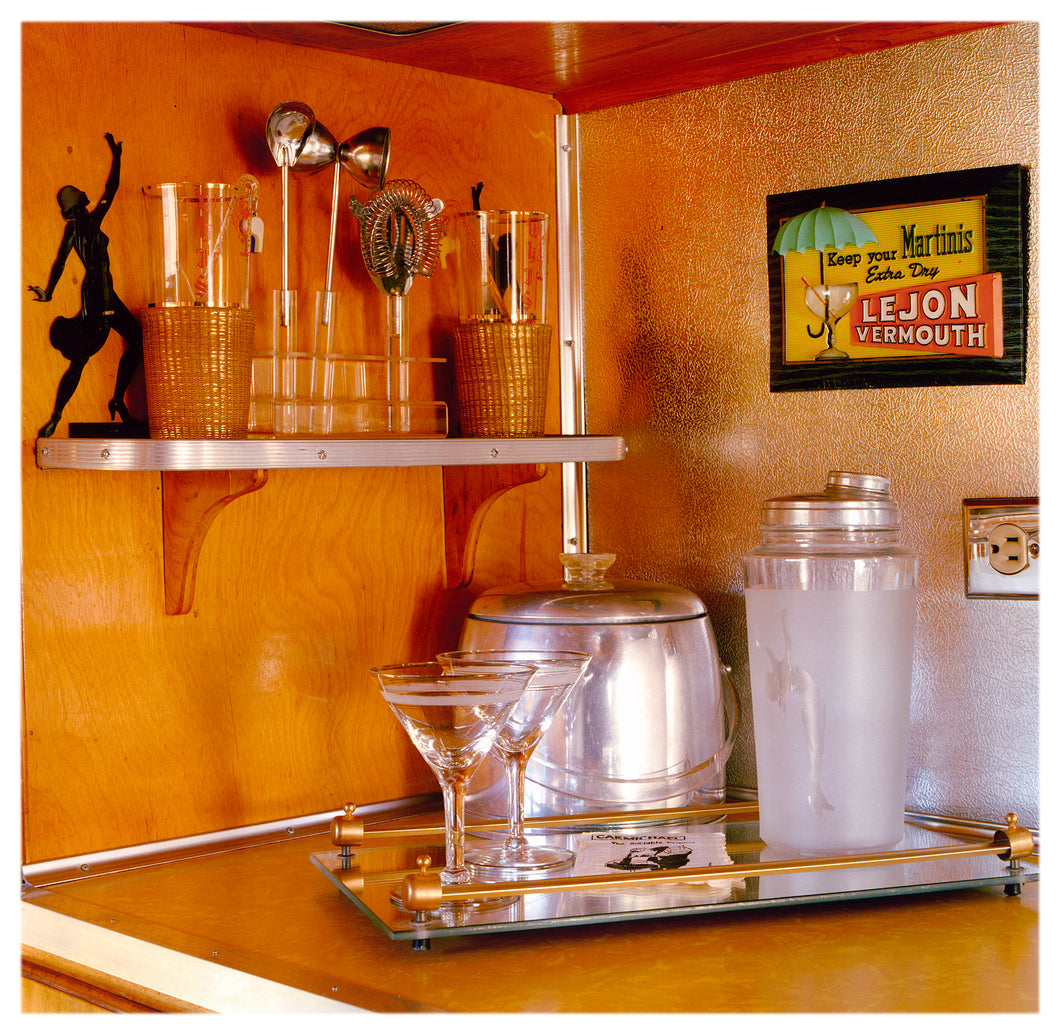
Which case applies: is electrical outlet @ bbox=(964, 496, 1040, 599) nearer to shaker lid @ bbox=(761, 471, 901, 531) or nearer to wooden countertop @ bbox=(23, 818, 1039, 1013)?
shaker lid @ bbox=(761, 471, 901, 531)

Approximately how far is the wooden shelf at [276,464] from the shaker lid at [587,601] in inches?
4.3

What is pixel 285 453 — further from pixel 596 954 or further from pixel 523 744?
pixel 596 954

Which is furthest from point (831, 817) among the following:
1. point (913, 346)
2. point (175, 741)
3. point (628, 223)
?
point (628, 223)

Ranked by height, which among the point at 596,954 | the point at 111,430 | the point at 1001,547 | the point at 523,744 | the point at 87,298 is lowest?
the point at 596,954

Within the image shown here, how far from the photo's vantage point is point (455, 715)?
0.98m

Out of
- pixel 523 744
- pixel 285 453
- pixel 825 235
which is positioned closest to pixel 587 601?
pixel 523 744

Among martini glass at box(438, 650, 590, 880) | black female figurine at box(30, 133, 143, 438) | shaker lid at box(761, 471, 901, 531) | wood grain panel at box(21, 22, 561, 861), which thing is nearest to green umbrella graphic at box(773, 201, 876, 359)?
shaker lid at box(761, 471, 901, 531)

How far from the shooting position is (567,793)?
1.23m

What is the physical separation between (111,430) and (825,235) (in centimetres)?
69

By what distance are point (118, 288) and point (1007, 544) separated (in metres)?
0.81

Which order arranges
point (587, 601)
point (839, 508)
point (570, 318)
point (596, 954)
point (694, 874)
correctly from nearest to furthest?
point (596, 954), point (694, 874), point (839, 508), point (587, 601), point (570, 318)

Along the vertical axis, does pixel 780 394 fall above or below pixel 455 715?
above
